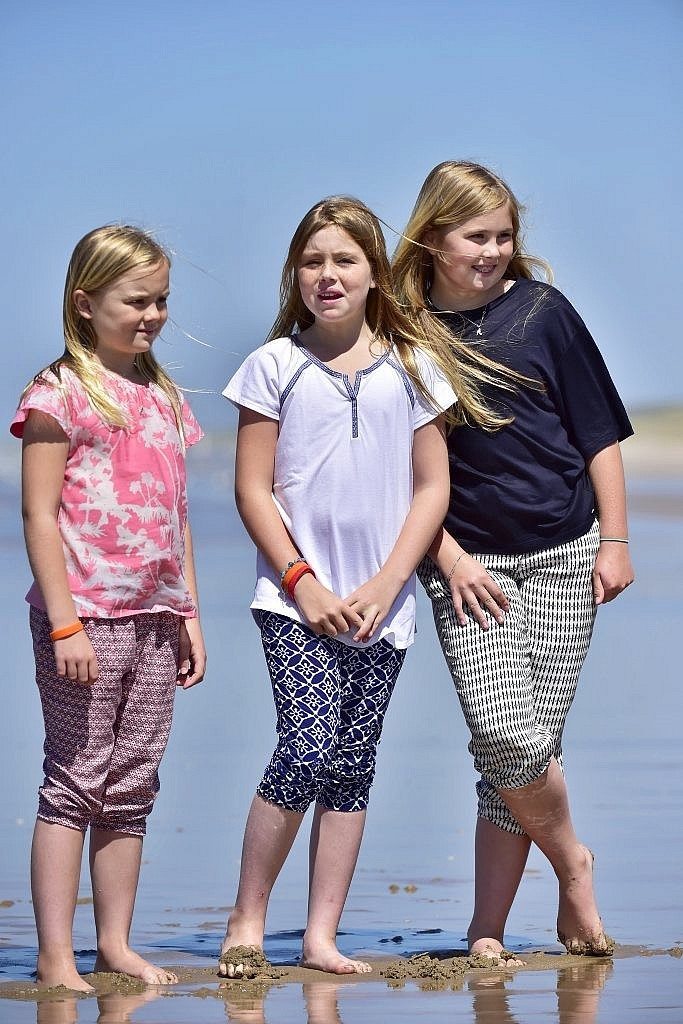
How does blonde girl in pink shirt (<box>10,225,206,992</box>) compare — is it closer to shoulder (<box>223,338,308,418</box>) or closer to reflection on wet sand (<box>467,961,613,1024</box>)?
shoulder (<box>223,338,308,418</box>)

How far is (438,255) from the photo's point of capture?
413cm

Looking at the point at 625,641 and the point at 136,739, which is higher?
the point at 625,641

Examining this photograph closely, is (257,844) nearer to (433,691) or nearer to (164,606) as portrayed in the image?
(164,606)

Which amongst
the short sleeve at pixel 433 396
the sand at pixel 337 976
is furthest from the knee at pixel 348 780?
the short sleeve at pixel 433 396

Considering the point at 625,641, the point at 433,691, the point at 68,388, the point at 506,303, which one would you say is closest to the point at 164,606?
the point at 68,388

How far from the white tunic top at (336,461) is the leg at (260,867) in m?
0.44

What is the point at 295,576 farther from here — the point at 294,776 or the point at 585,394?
the point at 585,394

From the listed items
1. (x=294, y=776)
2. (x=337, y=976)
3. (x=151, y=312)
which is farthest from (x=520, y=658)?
(x=151, y=312)

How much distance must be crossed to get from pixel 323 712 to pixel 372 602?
0.28m

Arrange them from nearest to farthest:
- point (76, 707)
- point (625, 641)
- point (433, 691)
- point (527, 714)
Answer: point (76, 707) → point (527, 714) → point (433, 691) → point (625, 641)

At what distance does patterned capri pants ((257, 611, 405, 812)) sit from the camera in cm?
377

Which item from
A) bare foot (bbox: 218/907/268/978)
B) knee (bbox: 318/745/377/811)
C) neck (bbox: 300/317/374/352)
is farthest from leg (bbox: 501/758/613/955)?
neck (bbox: 300/317/374/352)

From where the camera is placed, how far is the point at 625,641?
8.10 meters

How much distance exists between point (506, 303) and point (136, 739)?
1.42m
